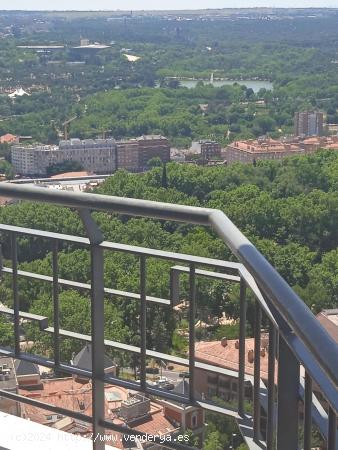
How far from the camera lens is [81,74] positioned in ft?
235

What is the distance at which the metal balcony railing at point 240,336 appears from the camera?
2.94 ft

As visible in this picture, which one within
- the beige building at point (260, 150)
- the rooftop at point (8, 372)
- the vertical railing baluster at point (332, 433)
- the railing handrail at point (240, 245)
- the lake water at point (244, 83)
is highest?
the railing handrail at point (240, 245)

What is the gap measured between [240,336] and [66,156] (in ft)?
128

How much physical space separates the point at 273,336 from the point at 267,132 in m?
48.5

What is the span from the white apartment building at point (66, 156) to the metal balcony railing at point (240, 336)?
121 ft

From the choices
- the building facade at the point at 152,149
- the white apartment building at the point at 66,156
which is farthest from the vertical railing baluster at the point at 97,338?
the building facade at the point at 152,149

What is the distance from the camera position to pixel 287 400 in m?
1.07

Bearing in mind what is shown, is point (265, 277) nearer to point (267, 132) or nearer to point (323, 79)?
point (267, 132)

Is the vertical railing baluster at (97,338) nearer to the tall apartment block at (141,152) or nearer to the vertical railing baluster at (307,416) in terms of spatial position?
the vertical railing baluster at (307,416)

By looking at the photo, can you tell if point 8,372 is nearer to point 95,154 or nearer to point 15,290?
point 15,290

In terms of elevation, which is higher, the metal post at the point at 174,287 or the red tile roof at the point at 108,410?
the metal post at the point at 174,287

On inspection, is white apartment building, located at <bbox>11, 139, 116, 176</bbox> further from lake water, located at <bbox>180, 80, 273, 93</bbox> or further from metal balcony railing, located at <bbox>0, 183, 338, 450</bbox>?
metal balcony railing, located at <bbox>0, 183, 338, 450</bbox>

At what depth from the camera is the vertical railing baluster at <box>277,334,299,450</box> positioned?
1052 millimetres

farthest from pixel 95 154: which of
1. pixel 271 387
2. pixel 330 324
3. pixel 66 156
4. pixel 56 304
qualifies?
pixel 271 387
